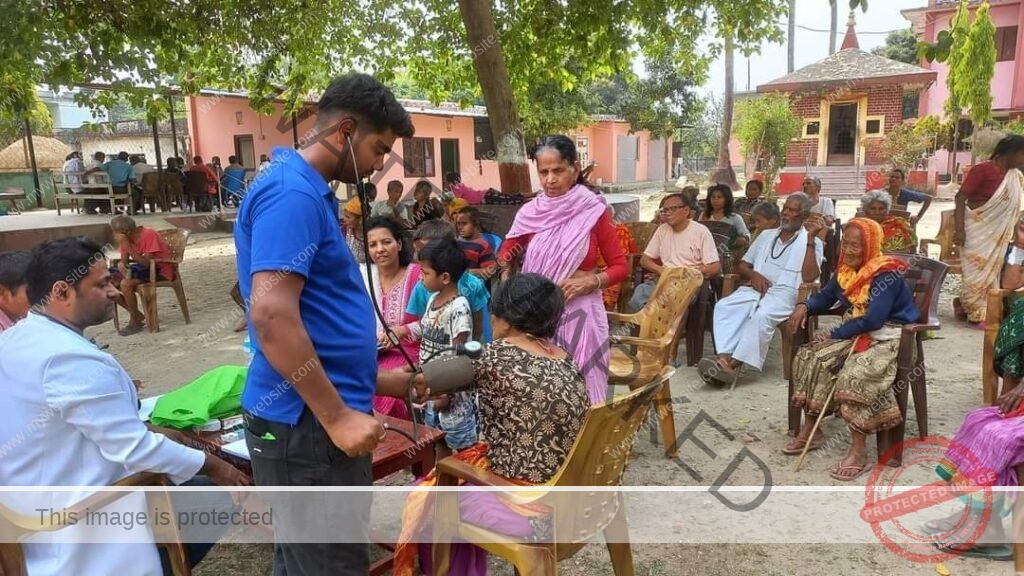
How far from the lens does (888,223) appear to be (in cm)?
627

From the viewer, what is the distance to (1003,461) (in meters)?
2.52

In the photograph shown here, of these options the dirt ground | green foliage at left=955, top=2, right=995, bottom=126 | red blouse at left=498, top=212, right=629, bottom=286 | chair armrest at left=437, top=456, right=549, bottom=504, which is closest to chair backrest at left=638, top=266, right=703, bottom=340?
the dirt ground

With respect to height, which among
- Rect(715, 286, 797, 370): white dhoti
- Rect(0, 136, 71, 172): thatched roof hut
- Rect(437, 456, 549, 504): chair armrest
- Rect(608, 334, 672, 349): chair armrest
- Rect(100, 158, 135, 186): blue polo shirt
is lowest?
Rect(715, 286, 797, 370): white dhoti

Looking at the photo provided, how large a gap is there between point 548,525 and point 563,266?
137cm

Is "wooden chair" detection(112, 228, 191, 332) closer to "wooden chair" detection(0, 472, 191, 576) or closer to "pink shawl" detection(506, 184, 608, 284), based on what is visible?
"pink shawl" detection(506, 184, 608, 284)

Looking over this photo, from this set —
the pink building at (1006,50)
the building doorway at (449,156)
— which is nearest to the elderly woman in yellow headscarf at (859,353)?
the building doorway at (449,156)

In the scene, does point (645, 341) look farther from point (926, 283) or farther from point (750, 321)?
point (926, 283)

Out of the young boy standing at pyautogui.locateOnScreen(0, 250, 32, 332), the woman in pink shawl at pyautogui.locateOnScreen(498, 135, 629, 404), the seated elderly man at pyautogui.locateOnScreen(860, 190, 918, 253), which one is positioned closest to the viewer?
the young boy standing at pyautogui.locateOnScreen(0, 250, 32, 332)

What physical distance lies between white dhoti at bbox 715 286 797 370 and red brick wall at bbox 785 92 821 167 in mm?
17580

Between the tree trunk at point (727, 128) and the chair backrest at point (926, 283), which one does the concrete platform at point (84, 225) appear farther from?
the tree trunk at point (727, 128)

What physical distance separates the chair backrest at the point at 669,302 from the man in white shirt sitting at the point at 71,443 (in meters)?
2.83

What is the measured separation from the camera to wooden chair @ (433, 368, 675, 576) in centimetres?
198

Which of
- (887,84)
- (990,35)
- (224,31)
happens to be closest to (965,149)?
(887,84)

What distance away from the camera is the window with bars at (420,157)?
18.6 metres
